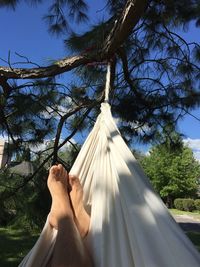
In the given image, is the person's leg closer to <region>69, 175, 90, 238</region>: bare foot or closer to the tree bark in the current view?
<region>69, 175, 90, 238</region>: bare foot

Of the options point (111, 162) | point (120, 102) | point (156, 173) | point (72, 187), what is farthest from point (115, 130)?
point (156, 173)

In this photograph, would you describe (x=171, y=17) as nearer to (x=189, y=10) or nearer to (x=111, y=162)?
(x=189, y=10)

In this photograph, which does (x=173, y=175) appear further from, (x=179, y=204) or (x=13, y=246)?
(x=13, y=246)

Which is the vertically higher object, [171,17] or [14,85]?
[171,17]

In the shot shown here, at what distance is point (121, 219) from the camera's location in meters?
1.45

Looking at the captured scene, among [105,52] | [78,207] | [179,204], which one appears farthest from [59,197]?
[179,204]

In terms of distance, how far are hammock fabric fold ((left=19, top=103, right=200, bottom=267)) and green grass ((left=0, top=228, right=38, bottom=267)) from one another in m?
1.83

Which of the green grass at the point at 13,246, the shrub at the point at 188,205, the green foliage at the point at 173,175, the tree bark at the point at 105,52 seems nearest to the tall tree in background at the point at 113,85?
the tree bark at the point at 105,52

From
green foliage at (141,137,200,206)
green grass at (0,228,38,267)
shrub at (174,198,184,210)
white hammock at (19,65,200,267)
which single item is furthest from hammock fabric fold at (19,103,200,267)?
green foliage at (141,137,200,206)

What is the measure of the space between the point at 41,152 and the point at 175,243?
1.67 metres

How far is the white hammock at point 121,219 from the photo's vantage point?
4.33 ft

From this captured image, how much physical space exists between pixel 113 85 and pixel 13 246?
2.60 meters

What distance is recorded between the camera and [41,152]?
288 cm

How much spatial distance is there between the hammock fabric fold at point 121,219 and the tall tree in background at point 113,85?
0.58 meters
